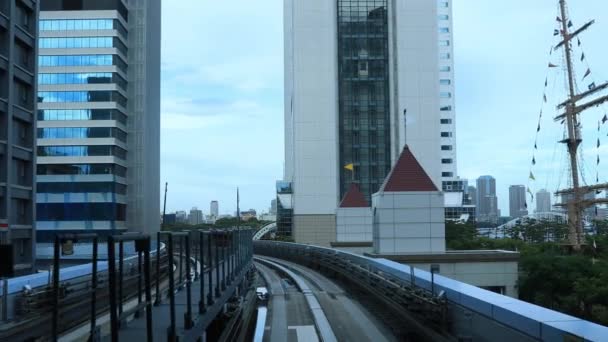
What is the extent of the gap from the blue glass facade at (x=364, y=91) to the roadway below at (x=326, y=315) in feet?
194

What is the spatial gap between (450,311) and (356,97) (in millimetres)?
75507

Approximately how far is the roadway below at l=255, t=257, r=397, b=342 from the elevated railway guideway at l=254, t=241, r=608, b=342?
0.40m

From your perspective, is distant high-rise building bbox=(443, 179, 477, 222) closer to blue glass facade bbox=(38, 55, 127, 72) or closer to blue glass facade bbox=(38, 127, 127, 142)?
blue glass facade bbox=(38, 127, 127, 142)

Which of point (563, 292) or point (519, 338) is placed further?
point (563, 292)

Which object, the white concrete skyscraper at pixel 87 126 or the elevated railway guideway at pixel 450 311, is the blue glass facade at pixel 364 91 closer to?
the white concrete skyscraper at pixel 87 126

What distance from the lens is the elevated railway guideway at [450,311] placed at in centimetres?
670

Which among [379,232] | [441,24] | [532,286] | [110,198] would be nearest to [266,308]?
[379,232]

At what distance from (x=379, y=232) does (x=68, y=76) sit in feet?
209

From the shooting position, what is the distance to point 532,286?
939 inches

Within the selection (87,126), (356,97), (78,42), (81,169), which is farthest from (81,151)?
(356,97)

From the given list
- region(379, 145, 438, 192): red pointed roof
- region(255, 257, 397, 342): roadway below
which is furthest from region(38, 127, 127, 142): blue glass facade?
region(379, 145, 438, 192): red pointed roof

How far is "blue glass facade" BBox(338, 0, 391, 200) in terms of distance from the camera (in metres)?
83.4

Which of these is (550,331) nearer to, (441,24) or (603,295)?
(603,295)

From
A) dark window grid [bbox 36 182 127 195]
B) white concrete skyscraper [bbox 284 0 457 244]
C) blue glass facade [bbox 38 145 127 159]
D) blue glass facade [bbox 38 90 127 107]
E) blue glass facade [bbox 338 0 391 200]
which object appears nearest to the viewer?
dark window grid [bbox 36 182 127 195]
